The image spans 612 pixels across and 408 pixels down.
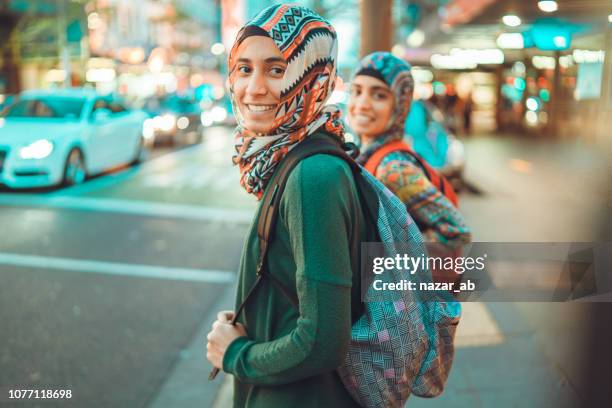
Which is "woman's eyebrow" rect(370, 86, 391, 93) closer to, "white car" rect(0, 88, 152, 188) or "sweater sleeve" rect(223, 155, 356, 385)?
"sweater sleeve" rect(223, 155, 356, 385)

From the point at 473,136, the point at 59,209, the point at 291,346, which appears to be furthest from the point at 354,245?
the point at 473,136

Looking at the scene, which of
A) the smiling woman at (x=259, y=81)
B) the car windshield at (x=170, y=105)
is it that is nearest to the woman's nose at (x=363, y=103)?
the smiling woman at (x=259, y=81)

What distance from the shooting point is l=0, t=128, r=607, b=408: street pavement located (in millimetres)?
3785

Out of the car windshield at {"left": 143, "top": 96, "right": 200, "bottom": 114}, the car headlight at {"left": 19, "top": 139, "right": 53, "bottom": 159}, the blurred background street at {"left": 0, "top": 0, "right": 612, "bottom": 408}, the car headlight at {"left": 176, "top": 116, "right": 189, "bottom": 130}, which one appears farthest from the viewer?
the car windshield at {"left": 143, "top": 96, "right": 200, "bottom": 114}

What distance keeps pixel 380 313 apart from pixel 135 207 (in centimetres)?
911

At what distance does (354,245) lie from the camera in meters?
1.65

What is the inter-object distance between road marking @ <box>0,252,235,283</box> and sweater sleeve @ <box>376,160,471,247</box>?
4113mm

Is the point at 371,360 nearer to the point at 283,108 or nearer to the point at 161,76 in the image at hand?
the point at 283,108

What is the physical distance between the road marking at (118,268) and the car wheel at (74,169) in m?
4.83

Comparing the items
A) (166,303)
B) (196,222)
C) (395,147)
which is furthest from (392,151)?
(196,222)

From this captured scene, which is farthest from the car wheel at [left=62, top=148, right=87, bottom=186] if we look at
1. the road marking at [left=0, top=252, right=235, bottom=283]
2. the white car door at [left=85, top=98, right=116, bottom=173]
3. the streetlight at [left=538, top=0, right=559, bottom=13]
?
the streetlight at [left=538, top=0, right=559, bottom=13]

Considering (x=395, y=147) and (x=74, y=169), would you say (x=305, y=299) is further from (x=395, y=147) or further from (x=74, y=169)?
(x=74, y=169)

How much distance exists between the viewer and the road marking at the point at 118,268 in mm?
6688

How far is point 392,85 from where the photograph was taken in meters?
3.08
